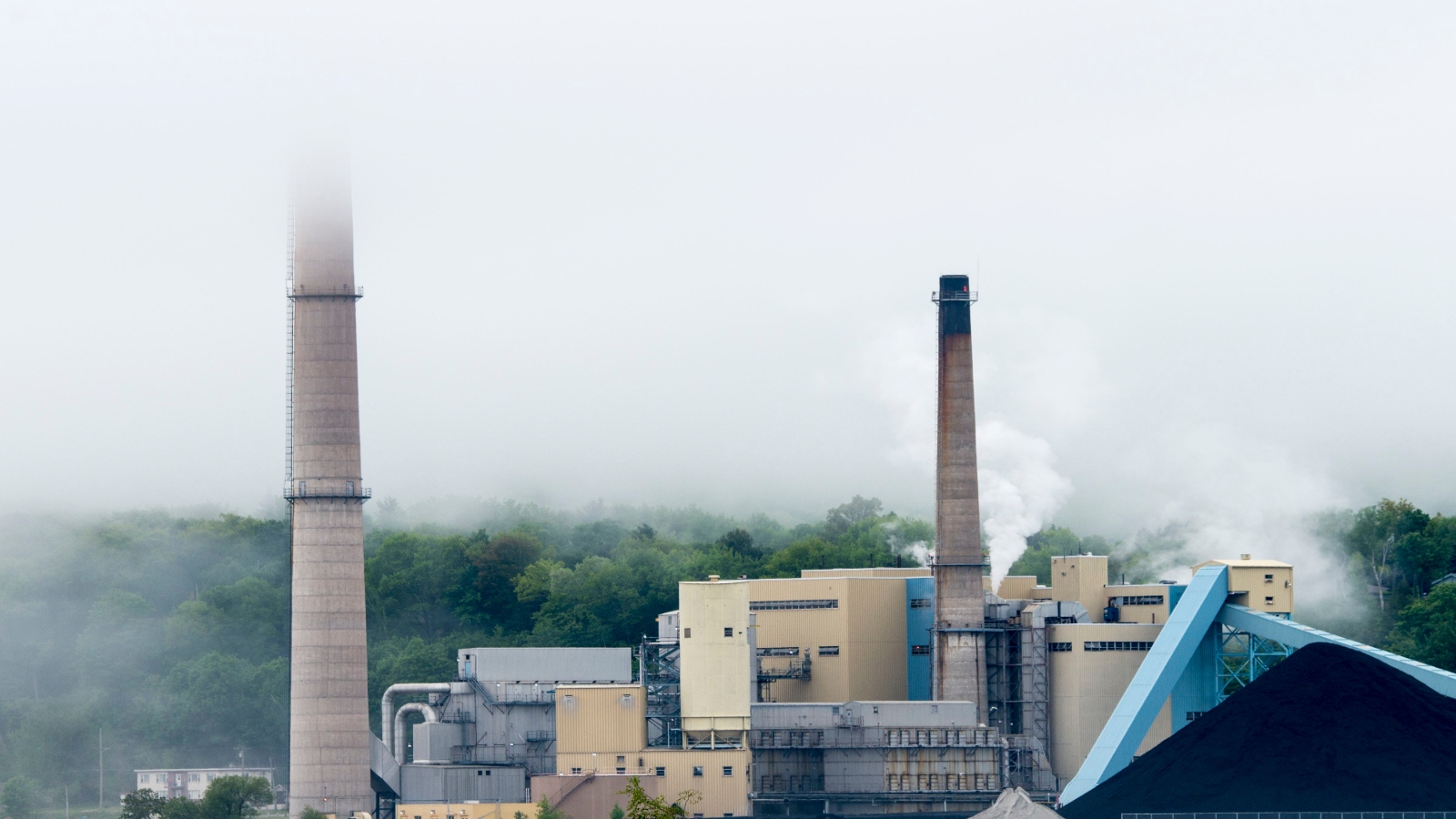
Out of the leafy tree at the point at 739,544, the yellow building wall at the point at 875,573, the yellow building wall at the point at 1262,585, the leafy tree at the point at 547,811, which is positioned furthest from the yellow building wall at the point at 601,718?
the leafy tree at the point at 739,544

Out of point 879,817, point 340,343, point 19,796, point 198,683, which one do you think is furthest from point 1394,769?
point 198,683

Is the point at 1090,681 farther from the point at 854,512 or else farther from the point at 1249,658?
the point at 854,512

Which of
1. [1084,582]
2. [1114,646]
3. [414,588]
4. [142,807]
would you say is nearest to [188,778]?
[142,807]

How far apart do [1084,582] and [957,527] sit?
19.9 feet

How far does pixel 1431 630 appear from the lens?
91625 millimetres

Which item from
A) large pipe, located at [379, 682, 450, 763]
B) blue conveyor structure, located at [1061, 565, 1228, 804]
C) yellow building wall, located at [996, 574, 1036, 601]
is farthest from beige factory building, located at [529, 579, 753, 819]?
yellow building wall, located at [996, 574, 1036, 601]

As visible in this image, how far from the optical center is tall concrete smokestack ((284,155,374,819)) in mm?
63156

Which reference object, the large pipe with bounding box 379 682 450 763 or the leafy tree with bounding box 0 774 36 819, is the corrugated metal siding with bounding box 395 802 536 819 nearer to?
the large pipe with bounding box 379 682 450 763

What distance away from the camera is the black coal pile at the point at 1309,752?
175 feet

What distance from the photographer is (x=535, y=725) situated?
6925 cm

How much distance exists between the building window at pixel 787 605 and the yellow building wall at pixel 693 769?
13.4m

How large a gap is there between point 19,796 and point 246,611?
24561 mm

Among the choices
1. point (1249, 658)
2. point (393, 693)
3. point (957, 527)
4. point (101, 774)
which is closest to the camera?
point (1249, 658)

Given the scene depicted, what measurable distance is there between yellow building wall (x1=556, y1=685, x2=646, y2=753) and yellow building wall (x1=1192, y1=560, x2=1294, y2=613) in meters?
20.9
